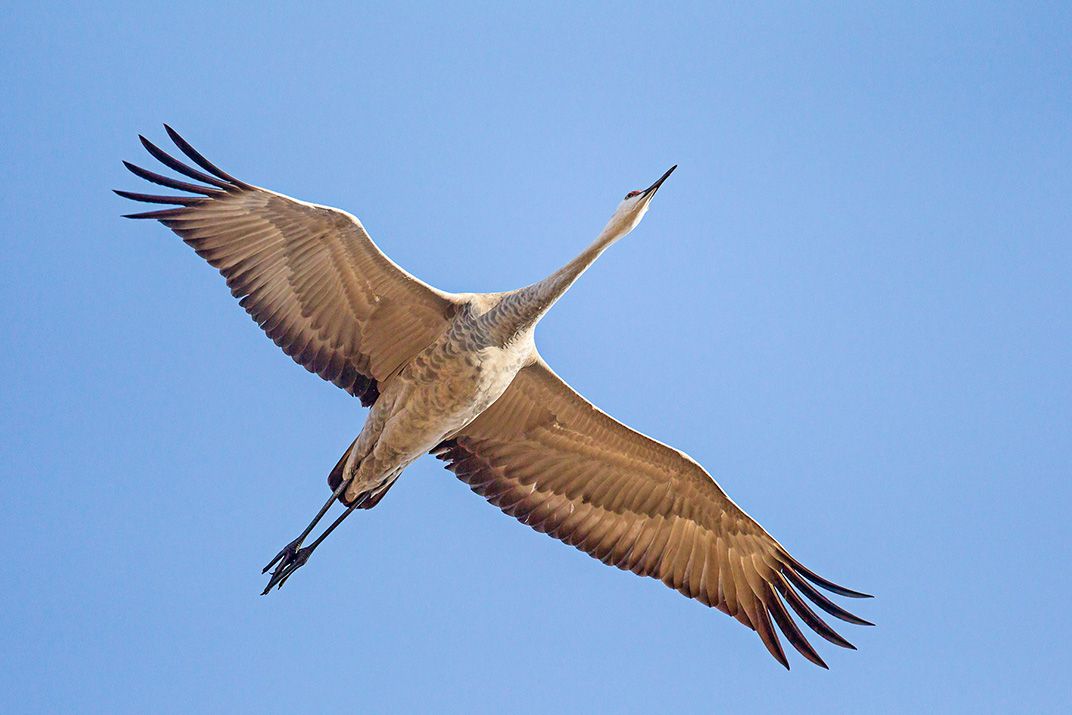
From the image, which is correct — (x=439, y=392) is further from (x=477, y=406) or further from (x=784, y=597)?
(x=784, y=597)

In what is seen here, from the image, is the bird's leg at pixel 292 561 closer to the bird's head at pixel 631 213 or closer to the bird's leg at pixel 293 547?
the bird's leg at pixel 293 547

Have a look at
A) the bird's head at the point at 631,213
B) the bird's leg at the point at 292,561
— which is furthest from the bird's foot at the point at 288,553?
the bird's head at the point at 631,213

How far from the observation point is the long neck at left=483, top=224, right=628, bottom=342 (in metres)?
12.2

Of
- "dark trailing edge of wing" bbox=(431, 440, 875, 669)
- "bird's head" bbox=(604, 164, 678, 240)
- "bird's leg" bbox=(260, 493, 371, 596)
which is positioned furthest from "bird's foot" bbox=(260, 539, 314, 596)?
"bird's head" bbox=(604, 164, 678, 240)

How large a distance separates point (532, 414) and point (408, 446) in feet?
4.99

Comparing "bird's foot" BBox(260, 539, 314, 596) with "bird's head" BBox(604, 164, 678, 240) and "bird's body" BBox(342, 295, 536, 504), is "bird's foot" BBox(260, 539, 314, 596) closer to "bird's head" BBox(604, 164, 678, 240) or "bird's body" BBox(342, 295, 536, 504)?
"bird's body" BBox(342, 295, 536, 504)

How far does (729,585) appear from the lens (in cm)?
1387

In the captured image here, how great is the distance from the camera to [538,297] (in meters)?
12.3

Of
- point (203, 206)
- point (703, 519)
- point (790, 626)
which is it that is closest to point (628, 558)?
point (703, 519)

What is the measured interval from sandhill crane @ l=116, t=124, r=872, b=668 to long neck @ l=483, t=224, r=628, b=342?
0.02 m

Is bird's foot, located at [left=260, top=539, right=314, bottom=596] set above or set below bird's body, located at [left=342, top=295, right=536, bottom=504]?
below

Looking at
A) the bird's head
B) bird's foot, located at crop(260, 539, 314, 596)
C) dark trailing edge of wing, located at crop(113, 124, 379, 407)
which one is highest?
the bird's head

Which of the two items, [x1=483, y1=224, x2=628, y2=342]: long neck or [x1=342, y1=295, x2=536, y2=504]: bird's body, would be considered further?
[x1=342, y1=295, x2=536, y2=504]: bird's body

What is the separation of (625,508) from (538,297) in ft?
9.80
